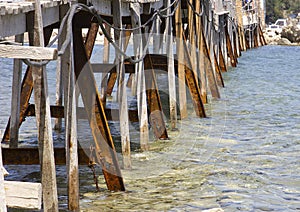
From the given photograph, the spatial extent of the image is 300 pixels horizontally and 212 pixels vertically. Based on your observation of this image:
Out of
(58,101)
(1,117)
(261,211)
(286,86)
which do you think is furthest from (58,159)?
(286,86)

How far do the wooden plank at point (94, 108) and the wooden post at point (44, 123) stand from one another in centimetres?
182

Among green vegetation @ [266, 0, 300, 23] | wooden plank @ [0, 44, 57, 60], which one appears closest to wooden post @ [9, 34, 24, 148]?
wooden plank @ [0, 44, 57, 60]

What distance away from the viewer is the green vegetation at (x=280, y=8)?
92.9 metres

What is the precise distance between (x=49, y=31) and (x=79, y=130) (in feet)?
10.8

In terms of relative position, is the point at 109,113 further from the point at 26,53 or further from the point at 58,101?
the point at 26,53

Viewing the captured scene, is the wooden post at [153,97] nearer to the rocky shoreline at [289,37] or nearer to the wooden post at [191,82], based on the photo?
the wooden post at [191,82]

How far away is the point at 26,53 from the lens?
4.69 metres

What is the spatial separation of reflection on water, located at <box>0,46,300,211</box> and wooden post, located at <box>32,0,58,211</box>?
5.29ft

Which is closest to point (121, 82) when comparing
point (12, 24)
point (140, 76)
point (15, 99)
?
point (140, 76)

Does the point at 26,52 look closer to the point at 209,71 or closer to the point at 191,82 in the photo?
the point at 191,82

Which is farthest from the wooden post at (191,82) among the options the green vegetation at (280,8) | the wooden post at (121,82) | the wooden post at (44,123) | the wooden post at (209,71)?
the green vegetation at (280,8)

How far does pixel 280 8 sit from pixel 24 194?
302 feet

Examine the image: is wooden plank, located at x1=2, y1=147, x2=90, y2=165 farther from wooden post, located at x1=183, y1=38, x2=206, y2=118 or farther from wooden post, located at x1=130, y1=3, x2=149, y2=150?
wooden post, located at x1=183, y1=38, x2=206, y2=118

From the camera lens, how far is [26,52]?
469 centimetres
